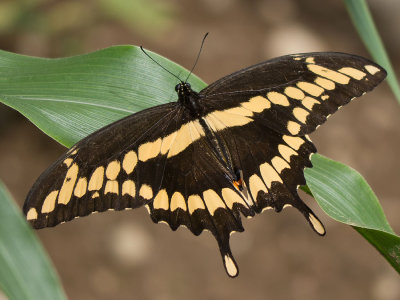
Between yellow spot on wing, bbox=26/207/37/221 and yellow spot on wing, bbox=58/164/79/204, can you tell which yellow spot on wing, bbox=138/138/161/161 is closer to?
yellow spot on wing, bbox=58/164/79/204

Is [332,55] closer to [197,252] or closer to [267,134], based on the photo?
[267,134]

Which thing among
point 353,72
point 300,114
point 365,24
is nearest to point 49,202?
point 300,114

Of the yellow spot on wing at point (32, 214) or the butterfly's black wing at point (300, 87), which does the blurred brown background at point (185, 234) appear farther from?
the yellow spot on wing at point (32, 214)

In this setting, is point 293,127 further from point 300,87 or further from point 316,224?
point 316,224

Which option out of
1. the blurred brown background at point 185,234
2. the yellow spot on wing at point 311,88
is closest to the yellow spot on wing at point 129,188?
the yellow spot on wing at point 311,88

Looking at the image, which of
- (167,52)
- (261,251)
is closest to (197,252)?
(261,251)
